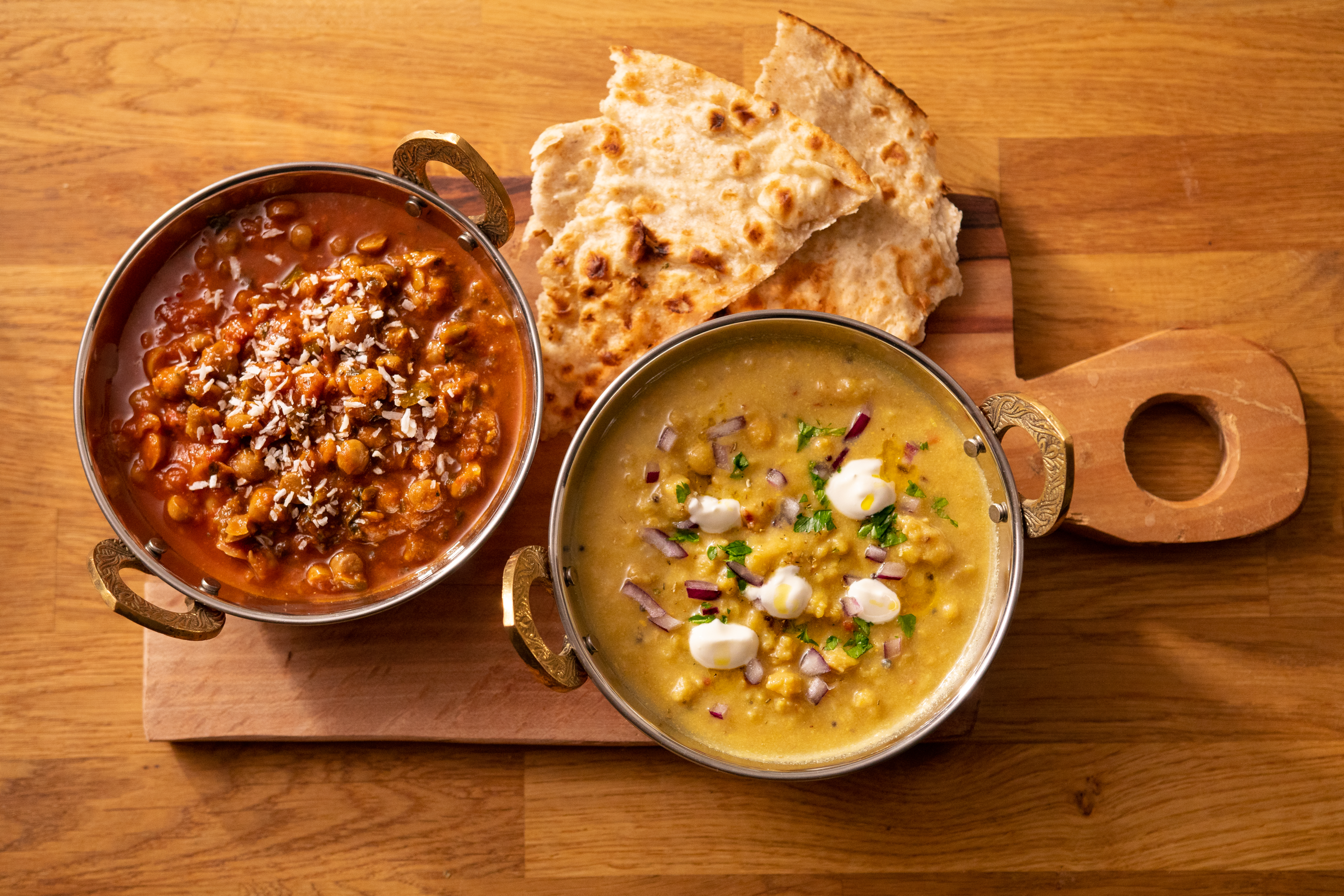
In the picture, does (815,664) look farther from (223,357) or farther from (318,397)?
(223,357)

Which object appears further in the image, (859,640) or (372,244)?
(372,244)

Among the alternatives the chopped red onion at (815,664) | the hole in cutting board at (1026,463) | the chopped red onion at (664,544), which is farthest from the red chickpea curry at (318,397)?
the hole in cutting board at (1026,463)

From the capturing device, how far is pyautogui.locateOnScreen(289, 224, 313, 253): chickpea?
2.58 metres

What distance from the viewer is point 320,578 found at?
8.14 feet

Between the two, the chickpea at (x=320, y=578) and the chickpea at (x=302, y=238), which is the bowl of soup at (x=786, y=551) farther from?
the chickpea at (x=302, y=238)

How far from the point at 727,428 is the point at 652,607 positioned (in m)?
0.52

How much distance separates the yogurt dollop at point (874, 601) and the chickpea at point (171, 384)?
74.1 inches

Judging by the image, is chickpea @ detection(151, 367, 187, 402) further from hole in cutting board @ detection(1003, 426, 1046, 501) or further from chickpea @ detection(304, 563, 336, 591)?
hole in cutting board @ detection(1003, 426, 1046, 501)

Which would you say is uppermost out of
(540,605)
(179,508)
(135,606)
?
(179,508)

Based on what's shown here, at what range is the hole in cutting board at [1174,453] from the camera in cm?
296

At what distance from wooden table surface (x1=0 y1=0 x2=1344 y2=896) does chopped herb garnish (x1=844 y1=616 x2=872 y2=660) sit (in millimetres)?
756

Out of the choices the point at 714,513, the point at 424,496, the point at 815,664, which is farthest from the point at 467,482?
the point at 815,664

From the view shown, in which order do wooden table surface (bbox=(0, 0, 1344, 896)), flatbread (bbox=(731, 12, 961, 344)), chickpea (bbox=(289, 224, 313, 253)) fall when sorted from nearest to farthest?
1. chickpea (bbox=(289, 224, 313, 253))
2. flatbread (bbox=(731, 12, 961, 344))
3. wooden table surface (bbox=(0, 0, 1344, 896))

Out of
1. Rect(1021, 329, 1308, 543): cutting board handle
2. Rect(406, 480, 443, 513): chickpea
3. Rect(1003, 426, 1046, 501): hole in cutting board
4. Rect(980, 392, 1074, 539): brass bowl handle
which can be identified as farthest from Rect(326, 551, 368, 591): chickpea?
Rect(1021, 329, 1308, 543): cutting board handle
